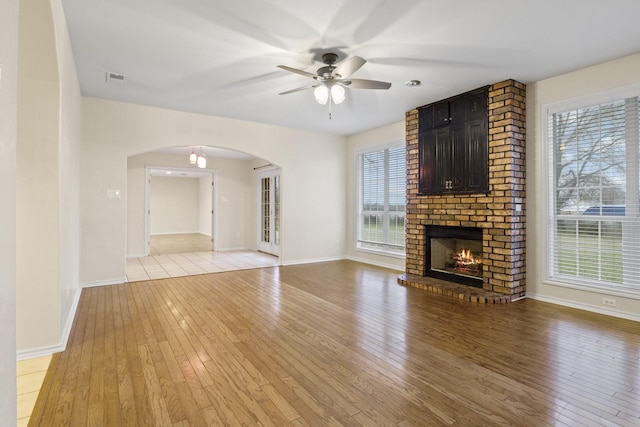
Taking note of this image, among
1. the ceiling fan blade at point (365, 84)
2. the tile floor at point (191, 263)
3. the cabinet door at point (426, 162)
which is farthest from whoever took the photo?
the tile floor at point (191, 263)

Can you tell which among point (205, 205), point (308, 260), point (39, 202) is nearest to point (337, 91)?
point (39, 202)

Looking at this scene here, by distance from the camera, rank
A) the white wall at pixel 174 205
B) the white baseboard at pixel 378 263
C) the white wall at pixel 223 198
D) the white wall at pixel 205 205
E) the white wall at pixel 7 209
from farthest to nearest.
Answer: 1. the white wall at pixel 174 205
2. the white wall at pixel 205 205
3. the white wall at pixel 223 198
4. the white baseboard at pixel 378 263
5. the white wall at pixel 7 209

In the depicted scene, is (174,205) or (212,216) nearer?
(212,216)

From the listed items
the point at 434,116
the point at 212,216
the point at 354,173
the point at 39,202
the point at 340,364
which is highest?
the point at 434,116

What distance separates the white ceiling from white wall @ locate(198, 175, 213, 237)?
8.05 m

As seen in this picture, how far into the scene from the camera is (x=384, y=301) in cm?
415

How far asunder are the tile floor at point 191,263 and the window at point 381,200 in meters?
2.18

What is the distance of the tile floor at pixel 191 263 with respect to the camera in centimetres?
587

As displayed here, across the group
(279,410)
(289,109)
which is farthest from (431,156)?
(279,410)

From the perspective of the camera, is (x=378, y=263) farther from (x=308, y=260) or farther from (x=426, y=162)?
(x=426, y=162)

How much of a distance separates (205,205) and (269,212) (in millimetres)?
5606

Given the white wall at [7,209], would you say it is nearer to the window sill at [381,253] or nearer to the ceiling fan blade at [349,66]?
the ceiling fan blade at [349,66]

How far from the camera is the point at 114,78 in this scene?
4.14 meters

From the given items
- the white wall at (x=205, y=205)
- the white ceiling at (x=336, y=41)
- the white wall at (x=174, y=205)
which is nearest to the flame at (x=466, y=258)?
the white ceiling at (x=336, y=41)
